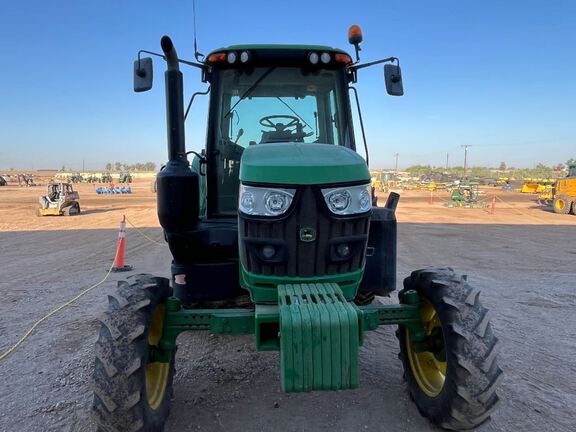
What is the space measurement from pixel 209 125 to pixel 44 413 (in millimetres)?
2533

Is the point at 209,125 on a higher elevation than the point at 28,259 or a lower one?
higher

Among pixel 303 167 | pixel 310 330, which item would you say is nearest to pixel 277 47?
pixel 303 167

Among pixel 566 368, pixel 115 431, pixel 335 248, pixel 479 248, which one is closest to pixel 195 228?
pixel 335 248

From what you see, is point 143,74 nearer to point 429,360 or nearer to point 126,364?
Result: point 126,364

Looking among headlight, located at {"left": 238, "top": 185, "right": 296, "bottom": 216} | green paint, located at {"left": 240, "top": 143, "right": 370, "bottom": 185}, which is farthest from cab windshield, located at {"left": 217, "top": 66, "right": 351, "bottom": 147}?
headlight, located at {"left": 238, "top": 185, "right": 296, "bottom": 216}

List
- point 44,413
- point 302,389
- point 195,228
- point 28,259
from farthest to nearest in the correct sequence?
point 28,259
point 195,228
point 44,413
point 302,389

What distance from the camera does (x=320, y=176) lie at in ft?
8.26

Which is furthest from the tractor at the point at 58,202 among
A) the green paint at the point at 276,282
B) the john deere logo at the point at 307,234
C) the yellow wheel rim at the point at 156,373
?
the john deere logo at the point at 307,234

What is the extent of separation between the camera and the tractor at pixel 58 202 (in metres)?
18.1

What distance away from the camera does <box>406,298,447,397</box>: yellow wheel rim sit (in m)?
2.88

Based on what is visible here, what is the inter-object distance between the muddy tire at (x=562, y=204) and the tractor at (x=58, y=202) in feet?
74.8

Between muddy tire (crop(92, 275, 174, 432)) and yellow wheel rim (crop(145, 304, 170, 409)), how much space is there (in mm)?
67

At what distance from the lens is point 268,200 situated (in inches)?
100

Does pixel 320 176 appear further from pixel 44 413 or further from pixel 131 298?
pixel 44 413
